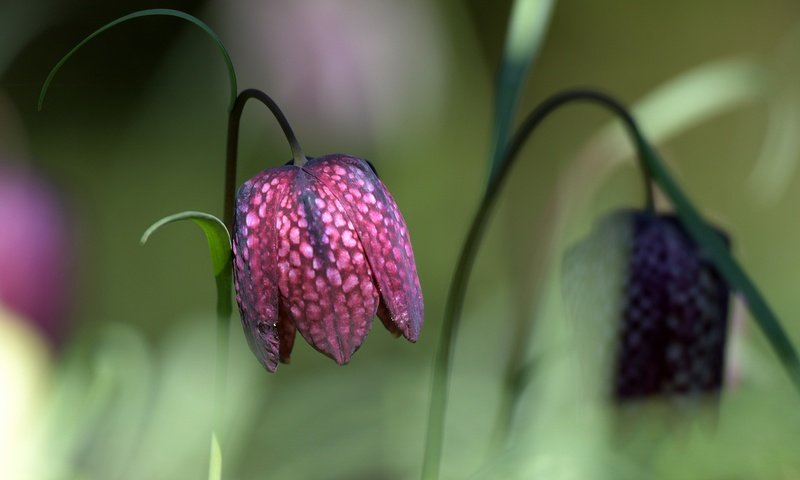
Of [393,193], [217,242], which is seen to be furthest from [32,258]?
[217,242]

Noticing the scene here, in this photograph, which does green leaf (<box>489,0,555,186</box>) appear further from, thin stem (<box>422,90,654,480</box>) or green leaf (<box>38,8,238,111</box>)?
green leaf (<box>38,8,238,111</box>)

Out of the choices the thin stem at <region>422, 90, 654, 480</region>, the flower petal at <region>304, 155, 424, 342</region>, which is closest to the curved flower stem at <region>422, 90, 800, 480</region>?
the thin stem at <region>422, 90, 654, 480</region>

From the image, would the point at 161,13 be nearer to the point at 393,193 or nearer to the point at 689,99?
the point at 689,99

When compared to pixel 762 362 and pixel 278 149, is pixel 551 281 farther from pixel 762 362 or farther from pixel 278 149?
pixel 278 149

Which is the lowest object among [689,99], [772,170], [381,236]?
[772,170]

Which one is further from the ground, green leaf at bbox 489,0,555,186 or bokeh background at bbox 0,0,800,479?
green leaf at bbox 489,0,555,186

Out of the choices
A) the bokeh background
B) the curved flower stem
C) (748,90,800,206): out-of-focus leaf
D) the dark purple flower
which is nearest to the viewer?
the curved flower stem

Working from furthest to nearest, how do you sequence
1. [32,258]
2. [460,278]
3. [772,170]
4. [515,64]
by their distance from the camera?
[772,170], [32,258], [515,64], [460,278]
